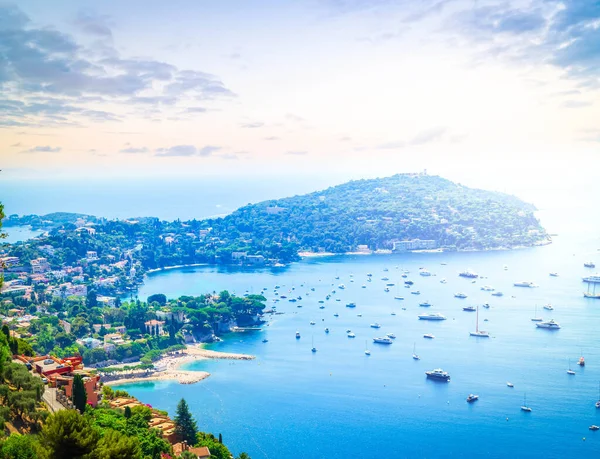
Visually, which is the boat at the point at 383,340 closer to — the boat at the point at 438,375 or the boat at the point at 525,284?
the boat at the point at 438,375

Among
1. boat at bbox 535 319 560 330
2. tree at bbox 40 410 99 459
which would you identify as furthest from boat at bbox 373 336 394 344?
tree at bbox 40 410 99 459

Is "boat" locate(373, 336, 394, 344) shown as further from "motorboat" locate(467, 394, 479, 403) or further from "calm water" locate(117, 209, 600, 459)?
"motorboat" locate(467, 394, 479, 403)

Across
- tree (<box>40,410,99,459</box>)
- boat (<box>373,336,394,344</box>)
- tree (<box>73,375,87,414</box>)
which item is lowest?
boat (<box>373,336,394,344</box>)

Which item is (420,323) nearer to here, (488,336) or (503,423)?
(488,336)

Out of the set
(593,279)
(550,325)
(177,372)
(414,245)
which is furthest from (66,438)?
(414,245)

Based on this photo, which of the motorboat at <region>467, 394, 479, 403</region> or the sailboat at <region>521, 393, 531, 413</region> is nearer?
the sailboat at <region>521, 393, 531, 413</region>

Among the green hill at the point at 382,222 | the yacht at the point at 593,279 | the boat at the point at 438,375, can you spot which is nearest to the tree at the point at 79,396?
the boat at the point at 438,375

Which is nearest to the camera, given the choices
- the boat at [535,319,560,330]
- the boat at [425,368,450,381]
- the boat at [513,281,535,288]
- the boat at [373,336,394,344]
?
the boat at [425,368,450,381]
